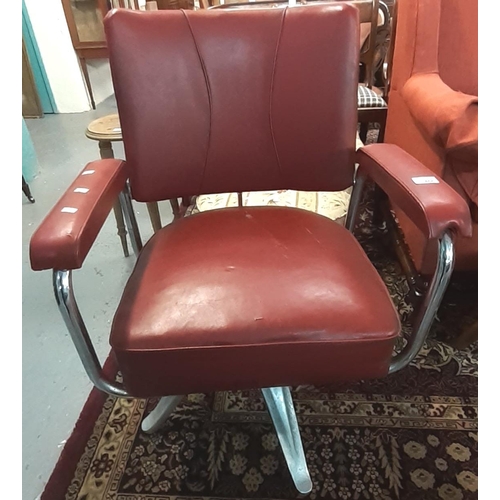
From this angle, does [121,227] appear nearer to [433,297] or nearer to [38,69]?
[433,297]

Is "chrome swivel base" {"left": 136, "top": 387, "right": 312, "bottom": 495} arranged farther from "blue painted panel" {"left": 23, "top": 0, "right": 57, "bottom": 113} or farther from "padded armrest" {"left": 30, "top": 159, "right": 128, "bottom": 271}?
"blue painted panel" {"left": 23, "top": 0, "right": 57, "bottom": 113}

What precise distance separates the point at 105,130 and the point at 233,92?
74 centimetres

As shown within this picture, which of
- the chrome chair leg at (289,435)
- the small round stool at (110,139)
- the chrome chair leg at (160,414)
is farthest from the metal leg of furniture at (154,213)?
the chrome chair leg at (289,435)

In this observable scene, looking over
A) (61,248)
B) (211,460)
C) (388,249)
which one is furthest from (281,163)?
(388,249)

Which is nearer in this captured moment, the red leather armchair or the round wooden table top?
the red leather armchair

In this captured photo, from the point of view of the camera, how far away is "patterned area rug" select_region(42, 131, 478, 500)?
1.02 metres

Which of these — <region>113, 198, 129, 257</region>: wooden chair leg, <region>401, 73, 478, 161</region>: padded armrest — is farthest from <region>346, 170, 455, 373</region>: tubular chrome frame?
<region>113, 198, 129, 257</region>: wooden chair leg

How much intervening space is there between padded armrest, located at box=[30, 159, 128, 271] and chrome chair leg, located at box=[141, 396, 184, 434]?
513mm

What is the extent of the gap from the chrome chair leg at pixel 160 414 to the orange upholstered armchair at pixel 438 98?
0.71 meters

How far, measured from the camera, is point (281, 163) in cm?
108

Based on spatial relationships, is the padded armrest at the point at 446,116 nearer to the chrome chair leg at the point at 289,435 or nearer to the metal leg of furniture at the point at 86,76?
the chrome chair leg at the point at 289,435

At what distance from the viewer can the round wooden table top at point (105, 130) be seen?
157 cm

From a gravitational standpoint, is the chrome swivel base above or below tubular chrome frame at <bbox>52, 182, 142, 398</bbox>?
below
